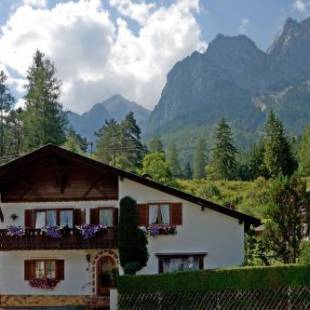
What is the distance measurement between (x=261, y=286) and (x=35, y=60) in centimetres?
4642

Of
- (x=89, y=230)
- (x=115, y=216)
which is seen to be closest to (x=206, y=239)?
(x=115, y=216)

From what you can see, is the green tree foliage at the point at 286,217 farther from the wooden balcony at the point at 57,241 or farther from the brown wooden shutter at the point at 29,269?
the brown wooden shutter at the point at 29,269

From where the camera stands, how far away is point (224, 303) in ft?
67.1

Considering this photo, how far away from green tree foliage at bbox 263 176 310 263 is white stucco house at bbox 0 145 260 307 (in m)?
1.77

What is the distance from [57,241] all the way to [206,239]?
260 inches

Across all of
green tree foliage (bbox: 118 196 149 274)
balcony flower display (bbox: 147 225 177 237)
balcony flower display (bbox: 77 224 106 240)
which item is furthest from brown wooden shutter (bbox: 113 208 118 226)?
balcony flower display (bbox: 147 225 177 237)

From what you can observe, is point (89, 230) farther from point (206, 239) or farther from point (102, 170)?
point (206, 239)

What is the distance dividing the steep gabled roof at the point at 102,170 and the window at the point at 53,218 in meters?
2.32

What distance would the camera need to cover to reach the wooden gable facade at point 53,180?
94.6 feet

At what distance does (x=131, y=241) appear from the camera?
89.4ft

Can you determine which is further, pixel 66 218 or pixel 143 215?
pixel 66 218

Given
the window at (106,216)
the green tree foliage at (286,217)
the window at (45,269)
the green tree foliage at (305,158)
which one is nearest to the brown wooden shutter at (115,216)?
the window at (106,216)

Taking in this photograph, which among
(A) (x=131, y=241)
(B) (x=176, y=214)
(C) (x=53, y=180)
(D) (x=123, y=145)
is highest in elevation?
(D) (x=123, y=145)

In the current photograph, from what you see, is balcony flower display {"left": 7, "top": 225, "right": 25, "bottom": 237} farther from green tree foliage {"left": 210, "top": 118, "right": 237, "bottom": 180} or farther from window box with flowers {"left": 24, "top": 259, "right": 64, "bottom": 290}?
green tree foliage {"left": 210, "top": 118, "right": 237, "bottom": 180}
